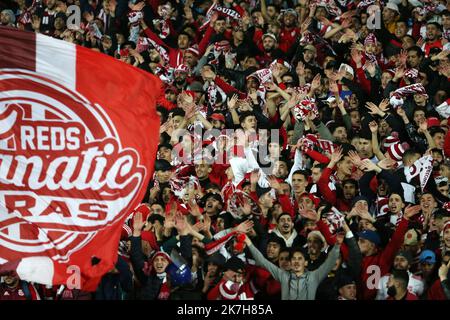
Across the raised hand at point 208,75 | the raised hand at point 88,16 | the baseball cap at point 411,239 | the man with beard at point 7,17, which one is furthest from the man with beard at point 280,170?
the man with beard at point 7,17

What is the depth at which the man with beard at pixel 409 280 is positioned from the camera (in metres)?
11.4

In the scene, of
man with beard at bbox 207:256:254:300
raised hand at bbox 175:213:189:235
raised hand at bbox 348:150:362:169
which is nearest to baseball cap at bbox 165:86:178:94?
raised hand at bbox 348:150:362:169

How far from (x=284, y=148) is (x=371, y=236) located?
7.74 feet

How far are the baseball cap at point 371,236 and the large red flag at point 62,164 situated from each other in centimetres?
258

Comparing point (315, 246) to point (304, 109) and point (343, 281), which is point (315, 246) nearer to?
point (343, 281)

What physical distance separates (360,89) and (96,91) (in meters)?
5.44

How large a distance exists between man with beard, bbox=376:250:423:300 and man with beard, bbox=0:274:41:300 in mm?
2919

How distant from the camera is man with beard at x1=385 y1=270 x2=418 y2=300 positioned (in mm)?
11312

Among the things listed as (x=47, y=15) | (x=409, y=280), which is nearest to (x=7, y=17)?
(x=47, y=15)

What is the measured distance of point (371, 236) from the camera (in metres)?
12.0

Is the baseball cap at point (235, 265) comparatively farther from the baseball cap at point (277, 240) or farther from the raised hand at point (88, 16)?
the raised hand at point (88, 16)

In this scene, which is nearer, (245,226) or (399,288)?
(399,288)

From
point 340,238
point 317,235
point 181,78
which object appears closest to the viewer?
point 340,238
